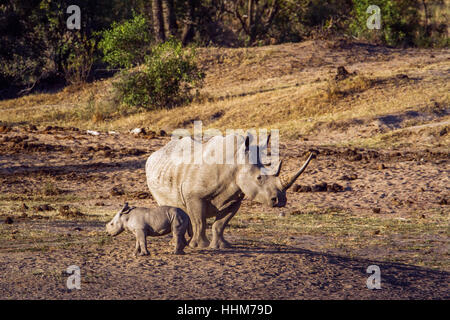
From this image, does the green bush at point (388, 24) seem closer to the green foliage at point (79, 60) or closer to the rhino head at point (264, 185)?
the green foliage at point (79, 60)

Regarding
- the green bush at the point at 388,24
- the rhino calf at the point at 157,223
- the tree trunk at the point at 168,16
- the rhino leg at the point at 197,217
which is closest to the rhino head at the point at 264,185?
the rhino leg at the point at 197,217

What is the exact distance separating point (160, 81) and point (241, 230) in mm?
14408

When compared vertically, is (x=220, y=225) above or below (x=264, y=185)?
below

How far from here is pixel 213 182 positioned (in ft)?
27.0

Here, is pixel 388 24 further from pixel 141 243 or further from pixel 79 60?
Answer: pixel 141 243

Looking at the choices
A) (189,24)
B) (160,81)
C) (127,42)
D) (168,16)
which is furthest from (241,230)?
(189,24)

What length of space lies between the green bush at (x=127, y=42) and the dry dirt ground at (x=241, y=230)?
19.3ft

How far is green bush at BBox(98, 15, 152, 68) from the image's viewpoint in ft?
88.2

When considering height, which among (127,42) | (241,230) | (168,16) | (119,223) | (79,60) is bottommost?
(241,230)

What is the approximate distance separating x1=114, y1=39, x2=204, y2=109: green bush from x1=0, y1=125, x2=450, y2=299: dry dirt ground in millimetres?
4225

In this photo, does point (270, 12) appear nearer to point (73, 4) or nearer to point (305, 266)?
point (73, 4)

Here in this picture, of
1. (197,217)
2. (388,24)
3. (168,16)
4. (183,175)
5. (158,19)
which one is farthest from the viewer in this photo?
(388,24)

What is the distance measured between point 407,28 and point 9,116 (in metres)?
19.8

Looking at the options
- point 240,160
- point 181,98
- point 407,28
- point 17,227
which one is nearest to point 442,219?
point 240,160
